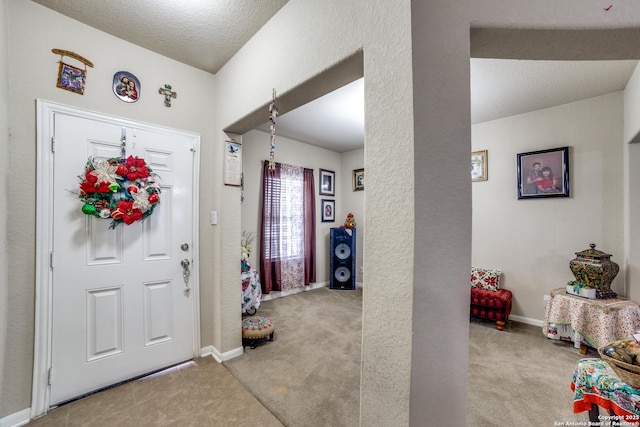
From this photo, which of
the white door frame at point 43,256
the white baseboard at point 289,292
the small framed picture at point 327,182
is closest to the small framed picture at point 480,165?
the small framed picture at point 327,182

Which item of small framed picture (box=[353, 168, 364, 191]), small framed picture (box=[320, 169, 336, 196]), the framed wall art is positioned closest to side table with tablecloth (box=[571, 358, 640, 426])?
the framed wall art

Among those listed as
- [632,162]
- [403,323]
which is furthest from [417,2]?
[632,162]

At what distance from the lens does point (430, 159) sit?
899 mm

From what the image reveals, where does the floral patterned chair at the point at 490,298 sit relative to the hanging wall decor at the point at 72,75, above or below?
below

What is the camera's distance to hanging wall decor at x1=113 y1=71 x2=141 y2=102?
186cm

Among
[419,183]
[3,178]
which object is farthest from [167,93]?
[419,183]

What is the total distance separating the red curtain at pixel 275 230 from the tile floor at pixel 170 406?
6.21ft

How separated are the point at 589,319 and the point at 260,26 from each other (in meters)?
3.77

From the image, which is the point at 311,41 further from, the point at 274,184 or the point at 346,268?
the point at 346,268

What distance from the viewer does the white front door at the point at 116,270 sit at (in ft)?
5.44

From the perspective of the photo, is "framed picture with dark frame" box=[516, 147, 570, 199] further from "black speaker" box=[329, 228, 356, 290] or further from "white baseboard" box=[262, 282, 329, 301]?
"white baseboard" box=[262, 282, 329, 301]

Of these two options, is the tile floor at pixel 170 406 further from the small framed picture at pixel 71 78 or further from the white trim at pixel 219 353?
the small framed picture at pixel 71 78

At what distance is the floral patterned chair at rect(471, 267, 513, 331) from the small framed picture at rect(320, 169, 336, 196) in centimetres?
274

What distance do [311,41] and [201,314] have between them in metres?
2.36
